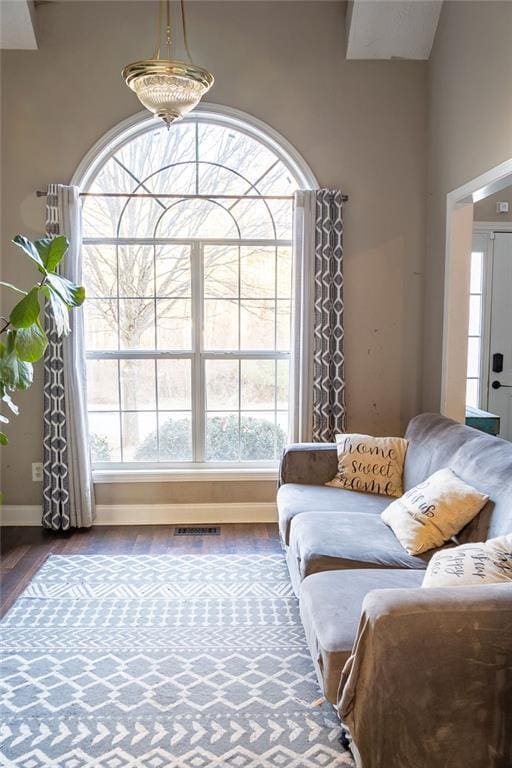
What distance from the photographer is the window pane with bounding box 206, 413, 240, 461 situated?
4.51 metres

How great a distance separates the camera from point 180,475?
173 inches

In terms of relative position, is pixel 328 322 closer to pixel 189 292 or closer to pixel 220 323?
pixel 220 323

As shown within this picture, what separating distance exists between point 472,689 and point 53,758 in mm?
1356

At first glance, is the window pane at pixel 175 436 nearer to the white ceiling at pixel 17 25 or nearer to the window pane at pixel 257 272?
the window pane at pixel 257 272

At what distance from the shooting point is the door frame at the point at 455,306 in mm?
3783

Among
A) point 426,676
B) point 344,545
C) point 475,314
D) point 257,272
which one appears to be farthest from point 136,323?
point 426,676

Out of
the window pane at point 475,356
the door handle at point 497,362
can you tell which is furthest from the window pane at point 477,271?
the door handle at point 497,362

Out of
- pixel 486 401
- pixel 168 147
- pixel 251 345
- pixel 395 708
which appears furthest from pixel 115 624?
pixel 486 401

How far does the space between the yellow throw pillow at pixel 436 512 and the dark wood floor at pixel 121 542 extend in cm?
131

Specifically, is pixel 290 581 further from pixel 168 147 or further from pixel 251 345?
pixel 168 147

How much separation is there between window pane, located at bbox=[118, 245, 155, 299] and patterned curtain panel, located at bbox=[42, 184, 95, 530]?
0.34 m

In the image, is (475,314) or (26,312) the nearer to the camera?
(26,312)

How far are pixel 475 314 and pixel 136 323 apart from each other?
268cm

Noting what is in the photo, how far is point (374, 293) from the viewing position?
435 centimetres
